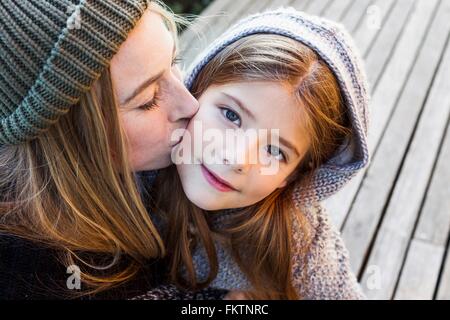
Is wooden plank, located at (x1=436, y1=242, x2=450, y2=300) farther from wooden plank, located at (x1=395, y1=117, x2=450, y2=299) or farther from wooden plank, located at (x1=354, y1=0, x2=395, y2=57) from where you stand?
wooden plank, located at (x1=354, y1=0, x2=395, y2=57)

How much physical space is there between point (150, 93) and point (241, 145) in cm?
24

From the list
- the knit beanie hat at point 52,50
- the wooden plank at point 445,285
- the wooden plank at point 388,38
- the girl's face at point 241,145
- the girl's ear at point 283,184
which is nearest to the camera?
the knit beanie hat at point 52,50

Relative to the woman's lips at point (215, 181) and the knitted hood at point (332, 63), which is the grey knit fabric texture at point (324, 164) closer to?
the knitted hood at point (332, 63)

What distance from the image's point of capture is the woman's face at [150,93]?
3.40 feet

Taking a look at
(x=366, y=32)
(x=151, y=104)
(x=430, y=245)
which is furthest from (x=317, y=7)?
(x=151, y=104)

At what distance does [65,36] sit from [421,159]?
65.1 inches

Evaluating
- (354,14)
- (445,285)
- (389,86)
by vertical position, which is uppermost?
(354,14)

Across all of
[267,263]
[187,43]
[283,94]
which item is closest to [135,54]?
[283,94]

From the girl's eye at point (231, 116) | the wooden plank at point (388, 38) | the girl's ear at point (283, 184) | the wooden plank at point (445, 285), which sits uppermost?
the wooden plank at point (388, 38)

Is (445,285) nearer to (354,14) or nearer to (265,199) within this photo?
(265,199)

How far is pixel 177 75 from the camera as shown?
4.03 ft

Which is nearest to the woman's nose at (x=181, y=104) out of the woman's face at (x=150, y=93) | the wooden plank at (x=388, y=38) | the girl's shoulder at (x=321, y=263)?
the woman's face at (x=150, y=93)

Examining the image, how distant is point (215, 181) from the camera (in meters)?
1.22

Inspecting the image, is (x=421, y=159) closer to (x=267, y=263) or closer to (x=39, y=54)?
(x=267, y=263)
